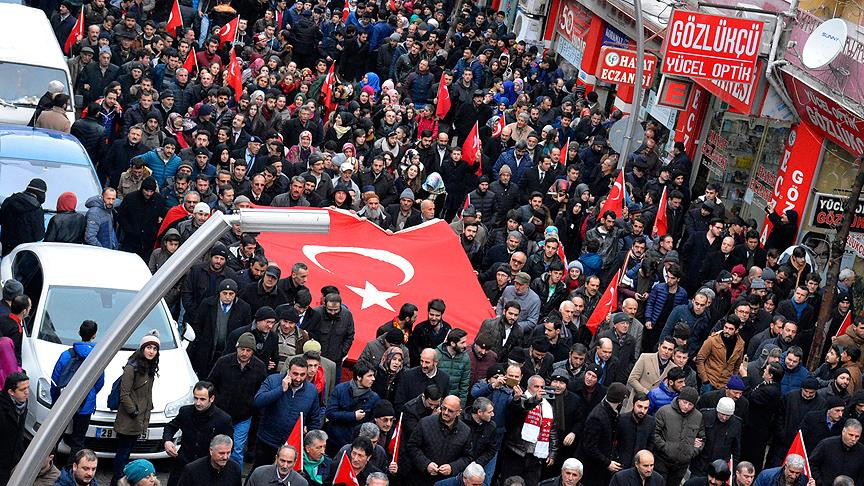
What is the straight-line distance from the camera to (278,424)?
43.0ft

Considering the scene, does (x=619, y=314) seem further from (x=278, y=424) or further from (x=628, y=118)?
(x=628, y=118)

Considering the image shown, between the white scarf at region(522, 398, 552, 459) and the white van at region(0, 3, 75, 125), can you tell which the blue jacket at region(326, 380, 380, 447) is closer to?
the white scarf at region(522, 398, 552, 459)

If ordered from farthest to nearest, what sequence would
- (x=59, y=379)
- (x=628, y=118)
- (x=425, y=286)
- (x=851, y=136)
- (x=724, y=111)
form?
1. (x=724, y=111)
2. (x=628, y=118)
3. (x=851, y=136)
4. (x=425, y=286)
5. (x=59, y=379)

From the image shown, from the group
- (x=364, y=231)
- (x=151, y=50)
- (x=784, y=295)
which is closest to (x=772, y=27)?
(x=784, y=295)

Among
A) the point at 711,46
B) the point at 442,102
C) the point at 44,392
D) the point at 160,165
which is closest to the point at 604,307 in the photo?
the point at 160,165

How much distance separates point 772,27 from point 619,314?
311 inches

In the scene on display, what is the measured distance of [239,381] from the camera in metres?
13.2

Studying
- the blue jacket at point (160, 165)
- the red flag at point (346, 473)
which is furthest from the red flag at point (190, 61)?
the red flag at point (346, 473)

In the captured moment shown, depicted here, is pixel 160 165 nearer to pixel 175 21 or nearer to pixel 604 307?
pixel 604 307

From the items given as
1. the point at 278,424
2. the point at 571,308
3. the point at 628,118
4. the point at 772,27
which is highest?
the point at 772,27

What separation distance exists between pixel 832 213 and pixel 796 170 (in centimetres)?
266

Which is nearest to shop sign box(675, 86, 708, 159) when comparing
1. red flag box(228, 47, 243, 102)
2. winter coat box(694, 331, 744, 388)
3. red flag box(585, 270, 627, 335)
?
red flag box(228, 47, 243, 102)

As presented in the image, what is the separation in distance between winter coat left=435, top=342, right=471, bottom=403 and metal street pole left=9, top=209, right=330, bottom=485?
20.7ft

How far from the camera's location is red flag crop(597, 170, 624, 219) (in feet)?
65.4
